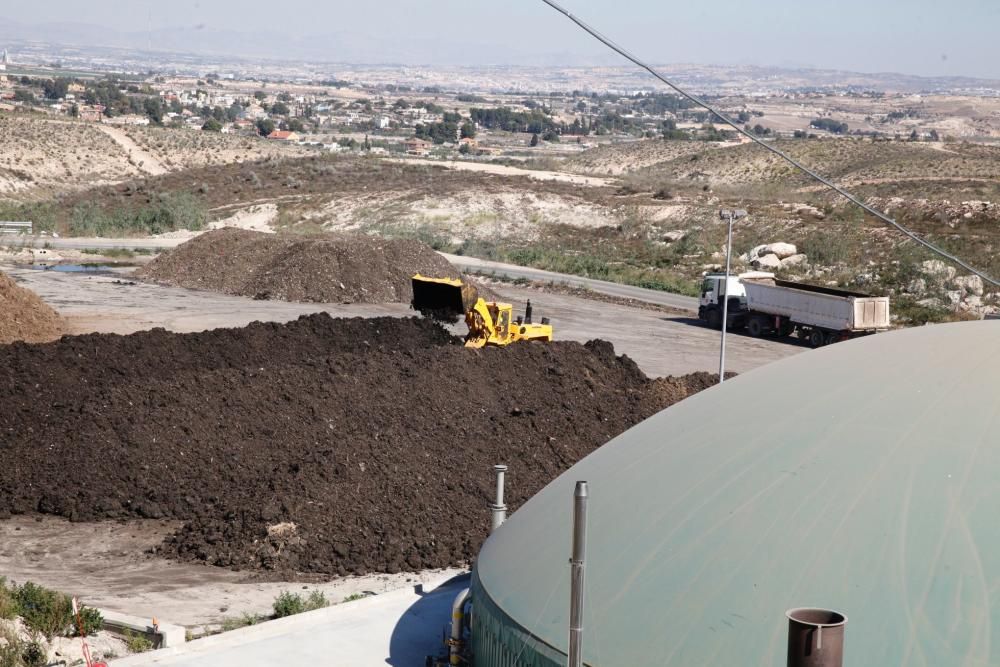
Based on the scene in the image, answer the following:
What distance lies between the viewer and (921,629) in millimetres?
8164

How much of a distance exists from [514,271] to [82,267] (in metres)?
20.7

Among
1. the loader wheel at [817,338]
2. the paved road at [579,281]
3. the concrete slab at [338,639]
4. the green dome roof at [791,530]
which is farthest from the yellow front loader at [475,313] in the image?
the paved road at [579,281]

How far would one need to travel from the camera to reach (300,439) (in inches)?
872

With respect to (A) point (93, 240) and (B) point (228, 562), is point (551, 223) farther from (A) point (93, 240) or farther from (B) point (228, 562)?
(B) point (228, 562)

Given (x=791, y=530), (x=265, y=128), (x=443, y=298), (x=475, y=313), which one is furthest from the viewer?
(x=265, y=128)

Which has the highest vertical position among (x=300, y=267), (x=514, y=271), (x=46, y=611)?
(x=46, y=611)

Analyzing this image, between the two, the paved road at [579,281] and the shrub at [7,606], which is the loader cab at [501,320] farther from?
the paved road at [579,281]

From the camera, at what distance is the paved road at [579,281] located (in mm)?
53562

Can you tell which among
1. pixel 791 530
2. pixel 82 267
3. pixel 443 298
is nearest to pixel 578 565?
pixel 791 530

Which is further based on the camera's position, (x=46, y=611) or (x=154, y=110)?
(x=154, y=110)

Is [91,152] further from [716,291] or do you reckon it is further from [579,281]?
[716,291]

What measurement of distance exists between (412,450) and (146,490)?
4.47 m

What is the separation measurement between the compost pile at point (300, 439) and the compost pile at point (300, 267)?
65.4 feet

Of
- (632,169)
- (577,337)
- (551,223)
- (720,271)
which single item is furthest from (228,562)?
(632,169)
